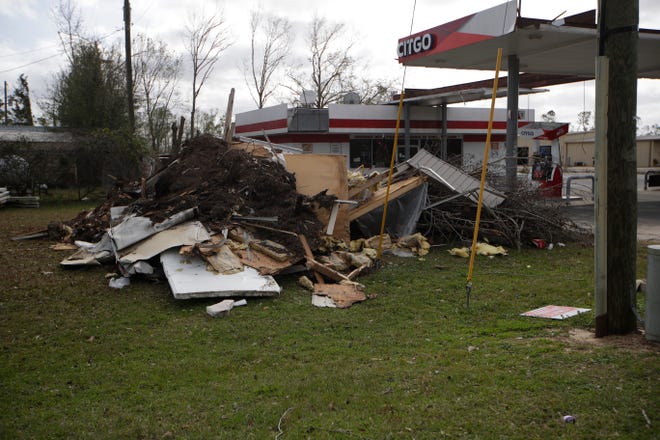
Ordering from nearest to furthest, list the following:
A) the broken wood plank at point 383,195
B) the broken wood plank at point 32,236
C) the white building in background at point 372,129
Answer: the broken wood plank at point 383,195
the broken wood plank at point 32,236
the white building in background at point 372,129

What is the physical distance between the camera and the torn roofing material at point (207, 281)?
706 centimetres

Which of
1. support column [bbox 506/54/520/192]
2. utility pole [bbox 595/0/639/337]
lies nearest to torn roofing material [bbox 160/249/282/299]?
utility pole [bbox 595/0/639/337]

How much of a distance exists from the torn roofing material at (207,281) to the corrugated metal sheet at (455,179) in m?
5.01

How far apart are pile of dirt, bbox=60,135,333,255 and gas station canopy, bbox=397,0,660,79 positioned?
4343 millimetres

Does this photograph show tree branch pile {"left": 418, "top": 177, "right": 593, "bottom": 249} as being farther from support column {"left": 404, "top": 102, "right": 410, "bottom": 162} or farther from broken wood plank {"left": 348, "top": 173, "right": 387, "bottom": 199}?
support column {"left": 404, "top": 102, "right": 410, "bottom": 162}

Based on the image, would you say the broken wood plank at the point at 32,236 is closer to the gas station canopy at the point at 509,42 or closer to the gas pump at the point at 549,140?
the gas station canopy at the point at 509,42

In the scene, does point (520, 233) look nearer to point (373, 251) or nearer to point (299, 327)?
point (373, 251)

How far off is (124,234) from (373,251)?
4009mm

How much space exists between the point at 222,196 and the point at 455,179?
15.6 feet

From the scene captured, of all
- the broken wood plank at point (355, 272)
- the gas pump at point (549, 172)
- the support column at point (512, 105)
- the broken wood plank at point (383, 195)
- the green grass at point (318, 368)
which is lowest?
the green grass at point (318, 368)

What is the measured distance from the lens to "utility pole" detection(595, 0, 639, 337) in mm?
4742

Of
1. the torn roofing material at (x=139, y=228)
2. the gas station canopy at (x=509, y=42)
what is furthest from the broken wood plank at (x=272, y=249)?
the gas station canopy at (x=509, y=42)

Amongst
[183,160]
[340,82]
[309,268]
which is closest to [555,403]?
[309,268]

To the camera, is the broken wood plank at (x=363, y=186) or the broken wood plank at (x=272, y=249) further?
the broken wood plank at (x=363, y=186)
